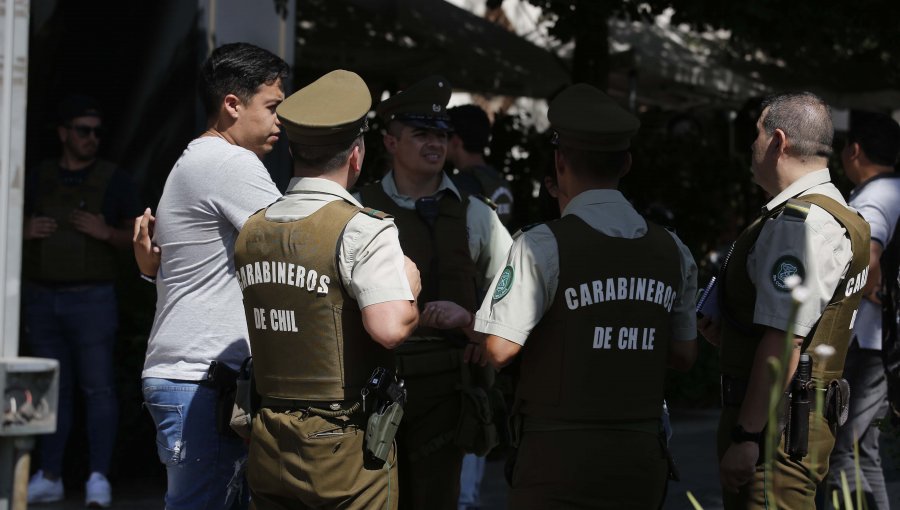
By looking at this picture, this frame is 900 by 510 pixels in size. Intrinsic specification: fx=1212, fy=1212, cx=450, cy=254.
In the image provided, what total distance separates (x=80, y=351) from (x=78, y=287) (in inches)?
13.3

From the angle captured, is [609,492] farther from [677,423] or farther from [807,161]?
[677,423]

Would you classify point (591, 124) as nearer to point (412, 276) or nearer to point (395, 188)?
point (412, 276)

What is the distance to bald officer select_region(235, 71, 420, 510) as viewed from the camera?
127 inches

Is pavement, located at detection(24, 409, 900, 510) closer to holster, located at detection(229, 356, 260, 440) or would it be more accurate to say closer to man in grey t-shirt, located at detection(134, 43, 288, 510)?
man in grey t-shirt, located at detection(134, 43, 288, 510)

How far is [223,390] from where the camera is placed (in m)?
3.69

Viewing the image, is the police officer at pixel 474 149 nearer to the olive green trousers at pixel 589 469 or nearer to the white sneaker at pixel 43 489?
the white sneaker at pixel 43 489

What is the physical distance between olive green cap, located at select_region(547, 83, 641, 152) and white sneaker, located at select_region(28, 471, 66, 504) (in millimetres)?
4040

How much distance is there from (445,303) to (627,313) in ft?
2.89

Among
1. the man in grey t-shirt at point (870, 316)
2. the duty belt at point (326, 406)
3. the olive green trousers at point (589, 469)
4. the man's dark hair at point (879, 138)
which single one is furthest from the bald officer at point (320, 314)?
the man's dark hair at point (879, 138)

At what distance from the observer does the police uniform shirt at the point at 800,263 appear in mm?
3426

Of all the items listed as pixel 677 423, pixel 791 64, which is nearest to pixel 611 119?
pixel 677 423

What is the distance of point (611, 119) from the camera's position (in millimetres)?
3482

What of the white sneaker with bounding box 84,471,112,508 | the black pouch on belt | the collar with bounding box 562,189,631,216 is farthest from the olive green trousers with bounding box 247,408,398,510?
the white sneaker with bounding box 84,471,112,508

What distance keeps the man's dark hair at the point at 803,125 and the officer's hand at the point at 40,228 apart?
4.02m
